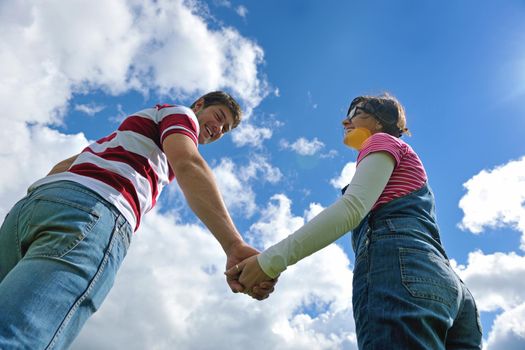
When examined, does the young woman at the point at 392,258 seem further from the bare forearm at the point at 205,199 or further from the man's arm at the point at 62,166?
the man's arm at the point at 62,166

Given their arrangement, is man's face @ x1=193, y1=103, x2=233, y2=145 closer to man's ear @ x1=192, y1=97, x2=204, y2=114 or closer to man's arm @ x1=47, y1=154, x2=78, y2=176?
man's ear @ x1=192, y1=97, x2=204, y2=114

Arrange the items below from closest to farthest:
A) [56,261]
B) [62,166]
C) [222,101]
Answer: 1. [56,261]
2. [62,166]
3. [222,101]

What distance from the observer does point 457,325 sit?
9.59 feet

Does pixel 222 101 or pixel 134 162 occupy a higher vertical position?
pixel 222 101

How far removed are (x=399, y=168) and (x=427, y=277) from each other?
959 mm

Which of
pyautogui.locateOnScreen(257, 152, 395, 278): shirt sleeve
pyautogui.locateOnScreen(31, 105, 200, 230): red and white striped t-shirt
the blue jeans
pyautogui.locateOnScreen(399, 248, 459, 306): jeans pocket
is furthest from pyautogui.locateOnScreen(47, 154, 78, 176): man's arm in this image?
pyautogui.locateOnScreen(399, 248, 459, 306): jeans pocket

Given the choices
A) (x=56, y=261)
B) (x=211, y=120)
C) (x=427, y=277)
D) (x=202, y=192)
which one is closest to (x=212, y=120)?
(x=211, y=120)

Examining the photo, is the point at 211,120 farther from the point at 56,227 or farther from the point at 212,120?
the point at 56,227

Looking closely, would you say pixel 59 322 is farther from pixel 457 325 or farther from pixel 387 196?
pixel 457 325

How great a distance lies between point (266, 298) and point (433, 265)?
1.35m

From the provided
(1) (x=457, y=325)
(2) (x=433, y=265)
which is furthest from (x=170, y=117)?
(1) (x=457, y=325)

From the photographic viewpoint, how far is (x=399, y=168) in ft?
11.1

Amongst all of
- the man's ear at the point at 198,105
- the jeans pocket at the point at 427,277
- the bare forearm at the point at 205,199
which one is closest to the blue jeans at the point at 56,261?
the bare forearm at the point at 205,199

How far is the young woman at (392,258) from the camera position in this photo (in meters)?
2.57
